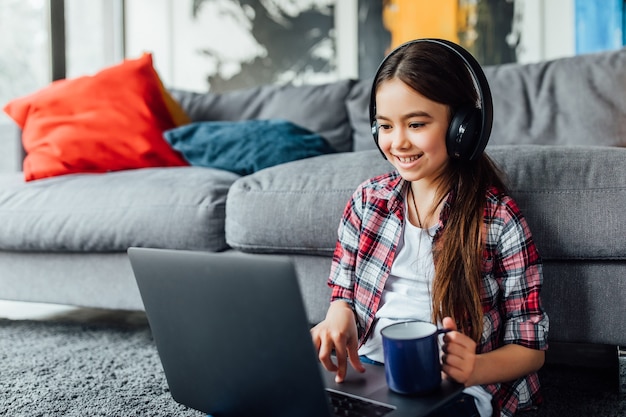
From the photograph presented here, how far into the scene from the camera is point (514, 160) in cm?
120

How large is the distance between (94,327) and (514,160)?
1228 millimetres

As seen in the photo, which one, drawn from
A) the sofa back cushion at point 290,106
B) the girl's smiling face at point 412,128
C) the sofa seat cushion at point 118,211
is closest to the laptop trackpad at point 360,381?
the girl's smiling face at point 412,128

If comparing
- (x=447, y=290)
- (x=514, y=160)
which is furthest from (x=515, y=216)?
(x=514, y=160)

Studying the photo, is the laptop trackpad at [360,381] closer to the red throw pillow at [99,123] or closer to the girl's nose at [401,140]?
the girl's nose at [401,140]

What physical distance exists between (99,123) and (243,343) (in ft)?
4.85

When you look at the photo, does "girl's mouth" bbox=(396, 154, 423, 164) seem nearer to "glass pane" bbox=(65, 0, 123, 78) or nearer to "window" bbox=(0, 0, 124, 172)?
"window" bbox=(0, 0, 124, 172)

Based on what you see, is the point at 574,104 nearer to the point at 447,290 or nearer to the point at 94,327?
the point at 447,290

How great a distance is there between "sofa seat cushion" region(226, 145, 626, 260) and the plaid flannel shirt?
0.19m

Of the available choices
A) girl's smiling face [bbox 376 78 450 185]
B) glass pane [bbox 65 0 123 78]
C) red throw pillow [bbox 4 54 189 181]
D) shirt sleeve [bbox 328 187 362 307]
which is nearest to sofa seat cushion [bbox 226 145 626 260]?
shirt sleeve [bbox 328 187 362 307]

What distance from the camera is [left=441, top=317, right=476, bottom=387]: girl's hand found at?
0.79m

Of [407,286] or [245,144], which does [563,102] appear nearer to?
[245,144]

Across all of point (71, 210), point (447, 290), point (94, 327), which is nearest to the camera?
point (447, 290)

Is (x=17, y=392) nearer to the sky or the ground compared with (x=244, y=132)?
nearer to the ground

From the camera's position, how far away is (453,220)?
97 centimetres
